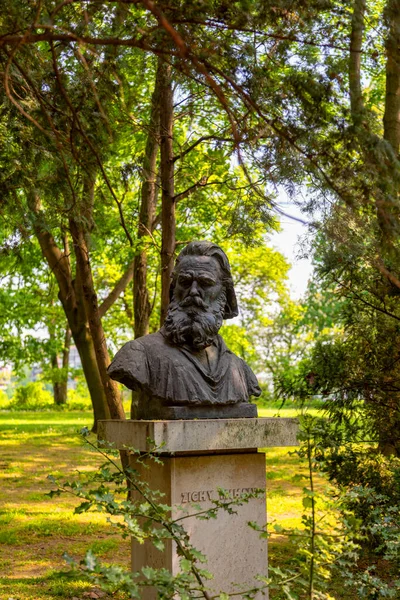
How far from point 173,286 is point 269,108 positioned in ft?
4.92

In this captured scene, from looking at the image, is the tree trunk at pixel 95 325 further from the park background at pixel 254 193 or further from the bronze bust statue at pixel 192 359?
the bronze bust statue at pixel 192 359

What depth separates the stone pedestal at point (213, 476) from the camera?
482cm

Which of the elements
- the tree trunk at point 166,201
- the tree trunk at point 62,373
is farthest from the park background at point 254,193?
the tree trunk at point 62,373

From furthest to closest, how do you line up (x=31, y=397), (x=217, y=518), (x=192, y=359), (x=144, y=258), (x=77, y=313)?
1. (x=31, y=397)
2. (x=77, y=313)
3. (x=144, y=258)
4. (x=192, y=359)
5. (x=217, y=518)

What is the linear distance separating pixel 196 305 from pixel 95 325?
12.5 ft

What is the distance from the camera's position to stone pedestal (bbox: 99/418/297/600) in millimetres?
4824

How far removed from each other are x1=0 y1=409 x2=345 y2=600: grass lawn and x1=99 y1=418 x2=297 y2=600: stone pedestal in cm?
38

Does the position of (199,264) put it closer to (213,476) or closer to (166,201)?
(213,476)

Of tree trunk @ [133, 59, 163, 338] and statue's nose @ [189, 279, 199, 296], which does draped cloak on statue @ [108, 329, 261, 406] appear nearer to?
statue's nose @ [189, 279, 199, 296]

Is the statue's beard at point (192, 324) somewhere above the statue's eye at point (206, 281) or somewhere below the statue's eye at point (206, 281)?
below

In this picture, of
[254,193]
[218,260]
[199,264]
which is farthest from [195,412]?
[254,193]

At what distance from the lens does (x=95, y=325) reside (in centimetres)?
912

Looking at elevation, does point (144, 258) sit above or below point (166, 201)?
below

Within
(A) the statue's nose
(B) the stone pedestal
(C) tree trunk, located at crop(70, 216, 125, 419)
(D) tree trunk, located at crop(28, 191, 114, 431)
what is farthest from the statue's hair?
(D) tree trunk, located at crop(28, 191, 114, 431)
